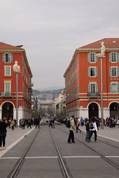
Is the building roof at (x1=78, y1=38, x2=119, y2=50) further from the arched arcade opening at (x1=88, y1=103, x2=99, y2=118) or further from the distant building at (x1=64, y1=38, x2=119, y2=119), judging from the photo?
the arched arcade opening at (x1=88, y1=103, x2=99, y2=118)

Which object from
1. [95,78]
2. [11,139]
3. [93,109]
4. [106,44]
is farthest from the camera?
[106,44]

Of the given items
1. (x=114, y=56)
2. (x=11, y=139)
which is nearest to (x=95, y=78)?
(x=114, y=56)

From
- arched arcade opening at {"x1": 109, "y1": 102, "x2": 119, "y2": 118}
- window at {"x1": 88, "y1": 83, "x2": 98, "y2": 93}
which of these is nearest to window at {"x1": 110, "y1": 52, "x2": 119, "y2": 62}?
window at {"x1": 88, "y1": 83, "x2": 98, "y2": 93}

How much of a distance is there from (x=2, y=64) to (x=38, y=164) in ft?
301

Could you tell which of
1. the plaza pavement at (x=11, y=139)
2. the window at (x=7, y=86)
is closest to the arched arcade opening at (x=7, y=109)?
the window at (x=7, y=86)

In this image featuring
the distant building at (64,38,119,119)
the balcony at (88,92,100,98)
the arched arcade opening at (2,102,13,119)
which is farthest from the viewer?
the distant building at (64,38,119,119)

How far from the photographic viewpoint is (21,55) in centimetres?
10994

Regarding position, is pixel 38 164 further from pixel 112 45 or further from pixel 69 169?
pixel 112 45

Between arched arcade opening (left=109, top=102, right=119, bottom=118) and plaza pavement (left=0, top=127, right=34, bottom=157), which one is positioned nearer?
plaza pavement (left=0, top=127, right=34, bottom=157)

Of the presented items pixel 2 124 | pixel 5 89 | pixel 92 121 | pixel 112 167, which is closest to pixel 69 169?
pixel 112 167

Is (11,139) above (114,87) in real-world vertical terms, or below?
below

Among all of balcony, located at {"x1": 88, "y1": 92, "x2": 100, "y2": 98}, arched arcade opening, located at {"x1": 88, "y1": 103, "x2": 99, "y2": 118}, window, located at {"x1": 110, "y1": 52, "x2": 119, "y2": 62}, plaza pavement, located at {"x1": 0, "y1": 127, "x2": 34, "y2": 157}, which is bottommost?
plaza pavement, located at {"x1": 0, "y1": 127, "x2": 34, "y2": 157}

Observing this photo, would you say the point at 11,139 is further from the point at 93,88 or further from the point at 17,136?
the point at 93,88

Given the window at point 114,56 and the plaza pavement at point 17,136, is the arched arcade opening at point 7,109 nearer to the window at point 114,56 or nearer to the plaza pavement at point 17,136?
the window at point 114,56
